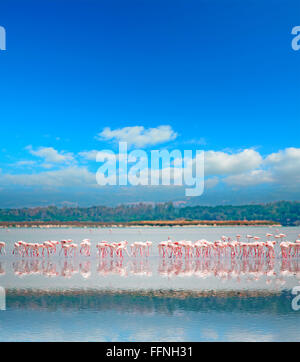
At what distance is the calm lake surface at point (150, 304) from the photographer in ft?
20.5

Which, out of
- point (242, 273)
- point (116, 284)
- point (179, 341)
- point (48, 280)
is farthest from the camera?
point (242, 273)

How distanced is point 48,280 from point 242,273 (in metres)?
5.36

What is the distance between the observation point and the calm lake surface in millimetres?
6246

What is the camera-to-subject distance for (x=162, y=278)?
11.0 m

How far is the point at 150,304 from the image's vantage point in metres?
7.95

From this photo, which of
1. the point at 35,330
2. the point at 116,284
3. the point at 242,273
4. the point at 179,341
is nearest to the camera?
the point at 179,341

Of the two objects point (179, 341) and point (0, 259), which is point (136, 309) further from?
point (0, 259)

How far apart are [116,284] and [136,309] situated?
261cm

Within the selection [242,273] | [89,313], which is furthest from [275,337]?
[242,273]

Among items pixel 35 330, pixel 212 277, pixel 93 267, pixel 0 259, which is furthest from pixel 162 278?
pixel 0 259
